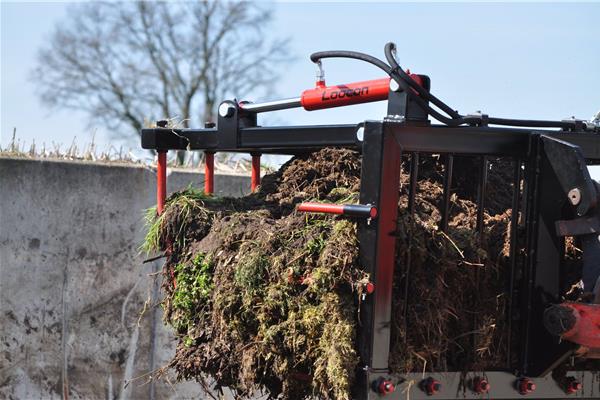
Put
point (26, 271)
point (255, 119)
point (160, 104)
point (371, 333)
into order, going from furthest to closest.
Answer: point (160, 104)
point (26, 271)
point (255, 119)
point (371, 333)

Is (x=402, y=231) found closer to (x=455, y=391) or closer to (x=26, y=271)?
(x=455, y=391)

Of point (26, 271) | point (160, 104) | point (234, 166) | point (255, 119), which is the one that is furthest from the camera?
point (160, 104)

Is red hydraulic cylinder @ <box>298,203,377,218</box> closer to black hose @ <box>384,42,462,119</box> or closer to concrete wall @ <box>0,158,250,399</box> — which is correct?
black hose @ <box>384,42,462,119</box>

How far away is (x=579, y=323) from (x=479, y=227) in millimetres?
557

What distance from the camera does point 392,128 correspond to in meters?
3.40

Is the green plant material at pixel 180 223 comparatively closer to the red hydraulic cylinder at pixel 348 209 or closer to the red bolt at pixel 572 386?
the red hydraulic cylinder at pixel 348 209

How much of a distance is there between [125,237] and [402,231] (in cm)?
427

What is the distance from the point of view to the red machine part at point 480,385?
3.58 metres

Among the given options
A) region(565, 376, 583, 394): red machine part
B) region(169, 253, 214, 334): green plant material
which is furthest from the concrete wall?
region(565, 376, 583, 394): red machine part

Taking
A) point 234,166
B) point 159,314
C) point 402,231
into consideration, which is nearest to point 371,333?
point 402,231

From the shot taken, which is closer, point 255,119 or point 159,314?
point 255,119

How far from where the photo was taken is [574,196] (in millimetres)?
3502

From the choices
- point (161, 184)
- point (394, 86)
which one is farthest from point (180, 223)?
point (394, 86)

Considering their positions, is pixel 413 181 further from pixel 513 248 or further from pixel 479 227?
pixel 513 248
